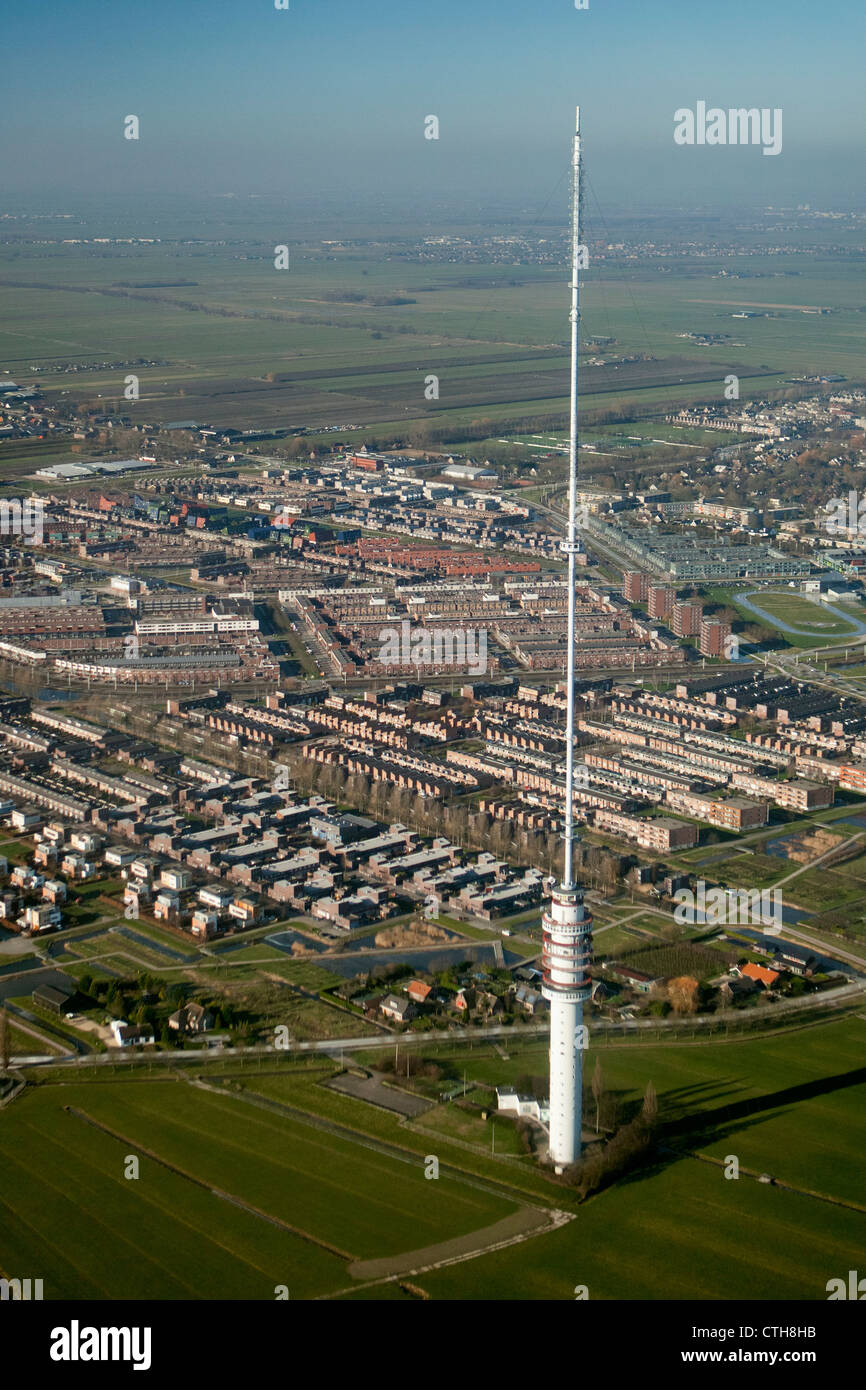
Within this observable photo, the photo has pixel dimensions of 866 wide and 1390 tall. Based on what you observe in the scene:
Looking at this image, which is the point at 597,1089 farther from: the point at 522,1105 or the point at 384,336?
the point at 384,336

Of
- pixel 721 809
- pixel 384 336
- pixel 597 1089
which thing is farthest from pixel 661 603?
pixel 384 336

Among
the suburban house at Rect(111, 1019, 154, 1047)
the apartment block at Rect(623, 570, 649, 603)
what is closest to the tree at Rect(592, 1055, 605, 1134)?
the suburban house at Rect(111, 1019, 154, 1047)

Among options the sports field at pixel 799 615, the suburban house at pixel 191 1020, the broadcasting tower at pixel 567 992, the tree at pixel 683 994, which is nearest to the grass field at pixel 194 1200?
the broadcasting tower at pixel 567 992

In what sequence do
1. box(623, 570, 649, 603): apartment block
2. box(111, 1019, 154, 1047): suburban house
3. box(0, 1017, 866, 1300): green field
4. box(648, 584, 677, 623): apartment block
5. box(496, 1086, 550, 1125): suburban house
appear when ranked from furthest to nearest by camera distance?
box(623, 570, 649, 603): apartment block < box(648, 584, 677, 623): apartment block < box(111, 1019, 154, 1047): suburban house < box(496, 1086, 550, 1125): suburban house < box(0, 1017, 866, 1300): green field

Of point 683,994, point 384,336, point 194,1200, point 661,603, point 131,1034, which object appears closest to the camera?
point 194,1200

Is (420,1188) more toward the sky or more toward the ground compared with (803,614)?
more toward the ground

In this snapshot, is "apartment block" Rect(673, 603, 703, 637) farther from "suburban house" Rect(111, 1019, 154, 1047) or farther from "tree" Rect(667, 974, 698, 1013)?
"suburban house" Rect(111, 1019, 154, 1047)

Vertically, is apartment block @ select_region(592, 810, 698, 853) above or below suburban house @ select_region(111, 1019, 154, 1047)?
above

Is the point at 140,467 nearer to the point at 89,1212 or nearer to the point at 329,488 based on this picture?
the point at 329,488

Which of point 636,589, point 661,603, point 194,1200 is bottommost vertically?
point 194,1200

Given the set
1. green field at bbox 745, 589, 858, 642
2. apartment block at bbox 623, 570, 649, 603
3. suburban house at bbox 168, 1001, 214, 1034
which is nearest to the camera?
suburban house at bbox 168, 1001, 214, 1034
